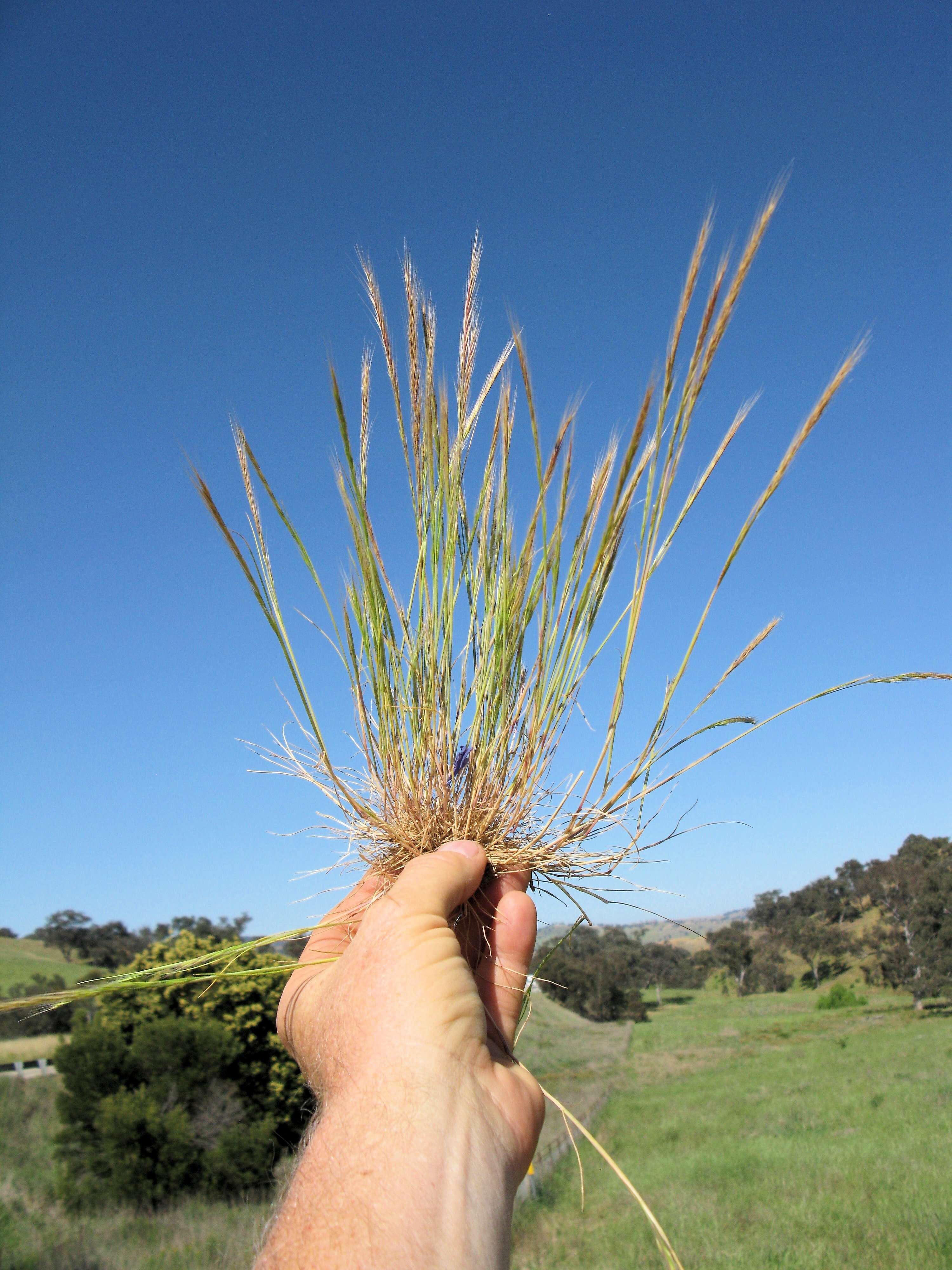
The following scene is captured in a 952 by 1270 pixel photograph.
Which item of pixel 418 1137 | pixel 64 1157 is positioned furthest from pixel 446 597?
pixel 64 1157

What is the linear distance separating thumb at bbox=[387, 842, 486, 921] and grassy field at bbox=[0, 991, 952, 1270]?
359 centimetres

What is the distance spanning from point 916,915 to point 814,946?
1419 cm

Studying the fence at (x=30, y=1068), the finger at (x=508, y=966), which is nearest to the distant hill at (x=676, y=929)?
the finger at (x=508, y=966)

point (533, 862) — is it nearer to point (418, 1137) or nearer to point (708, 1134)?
point (418, 1137)

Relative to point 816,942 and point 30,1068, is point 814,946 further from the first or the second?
point 30,1068

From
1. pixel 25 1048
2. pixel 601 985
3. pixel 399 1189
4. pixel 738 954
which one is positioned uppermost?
pixel 399 1189

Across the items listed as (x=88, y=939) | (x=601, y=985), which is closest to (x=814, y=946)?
(x=601, y=985)

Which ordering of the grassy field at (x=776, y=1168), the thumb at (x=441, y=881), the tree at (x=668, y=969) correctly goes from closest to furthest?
the thumb at (x=441, y=881) → the grassy field at (x=776, y=1168) → the tree at (x=668, y=969)

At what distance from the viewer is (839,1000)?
103 ft

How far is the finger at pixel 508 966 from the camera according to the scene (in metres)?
1.40

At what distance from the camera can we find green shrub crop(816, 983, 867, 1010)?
30484 millimetres

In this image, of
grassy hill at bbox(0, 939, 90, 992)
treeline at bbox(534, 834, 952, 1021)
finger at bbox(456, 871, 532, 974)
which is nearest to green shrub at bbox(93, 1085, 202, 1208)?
finger at bbox(456, 871, 532, 974)

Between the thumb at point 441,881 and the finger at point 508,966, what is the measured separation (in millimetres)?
95

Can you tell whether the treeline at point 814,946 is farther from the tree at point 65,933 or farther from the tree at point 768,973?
the tree at point 65,933
